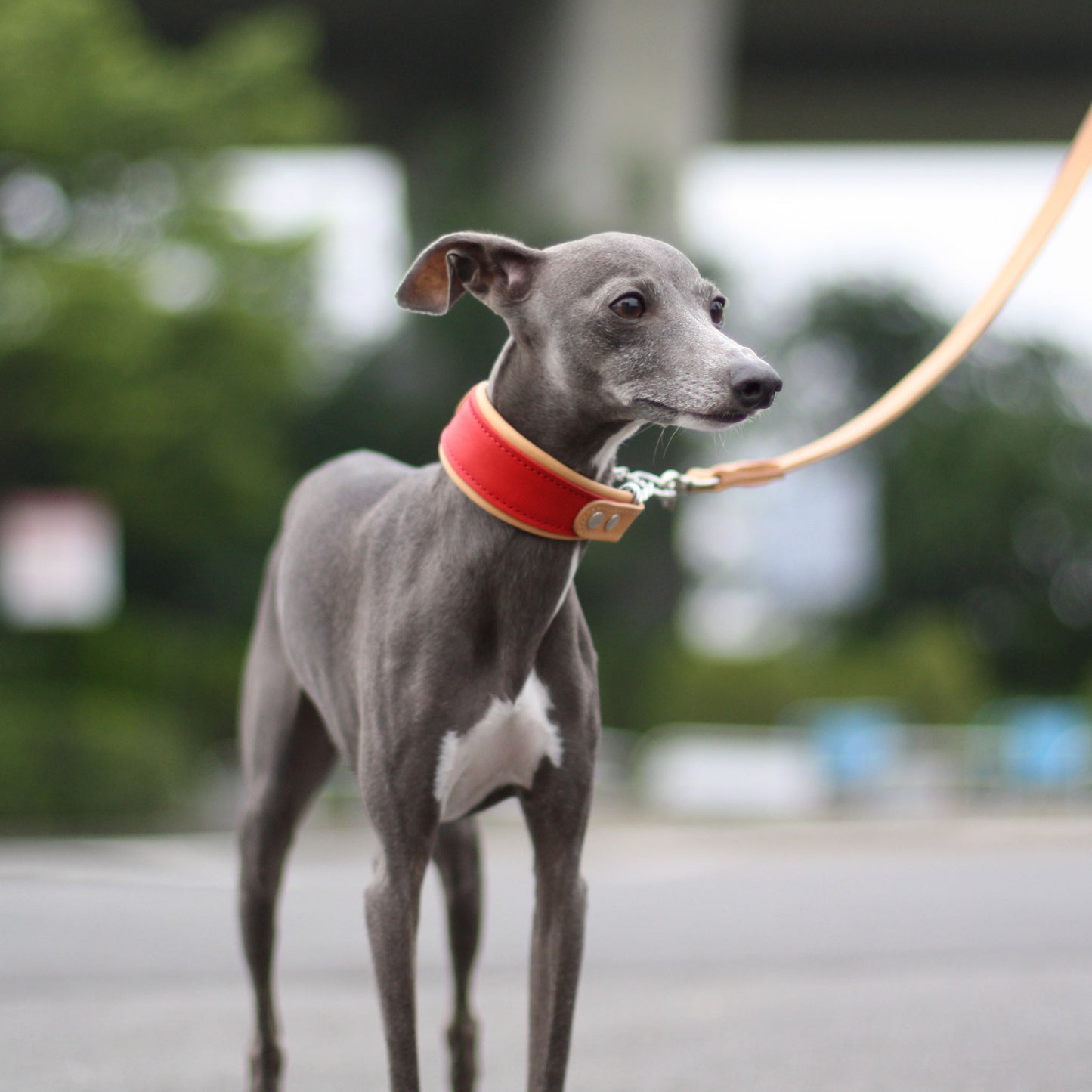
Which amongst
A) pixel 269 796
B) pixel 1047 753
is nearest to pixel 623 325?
pixel 269 796

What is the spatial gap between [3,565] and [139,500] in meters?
1.92

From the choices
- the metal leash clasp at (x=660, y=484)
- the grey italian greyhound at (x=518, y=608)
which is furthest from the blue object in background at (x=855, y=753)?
the grey italian greyhound at (x=518, y=608)

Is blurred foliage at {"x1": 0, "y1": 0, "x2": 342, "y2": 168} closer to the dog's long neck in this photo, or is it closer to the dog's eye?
the dog's long neck

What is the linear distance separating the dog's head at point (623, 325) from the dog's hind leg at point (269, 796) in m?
1.28

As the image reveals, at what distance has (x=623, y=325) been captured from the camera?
2998 millimetres

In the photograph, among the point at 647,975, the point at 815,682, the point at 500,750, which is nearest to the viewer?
the point at 500,750

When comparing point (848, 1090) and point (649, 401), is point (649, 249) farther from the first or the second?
point (848, 1090)

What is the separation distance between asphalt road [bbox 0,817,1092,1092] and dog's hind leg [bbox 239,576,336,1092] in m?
0.77

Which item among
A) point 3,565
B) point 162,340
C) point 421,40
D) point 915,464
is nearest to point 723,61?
point 421,40

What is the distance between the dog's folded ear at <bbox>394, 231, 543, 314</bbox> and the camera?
3.12 meters

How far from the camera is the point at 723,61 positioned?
1097 inches

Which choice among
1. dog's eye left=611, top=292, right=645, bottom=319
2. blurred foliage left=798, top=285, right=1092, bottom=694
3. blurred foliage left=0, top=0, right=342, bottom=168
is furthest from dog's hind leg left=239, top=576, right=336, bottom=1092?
blurred foliage left=798, top=285, right=1092, bottom=694

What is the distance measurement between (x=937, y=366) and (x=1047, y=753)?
15.7 m

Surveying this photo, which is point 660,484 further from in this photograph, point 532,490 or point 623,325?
point 623,325
